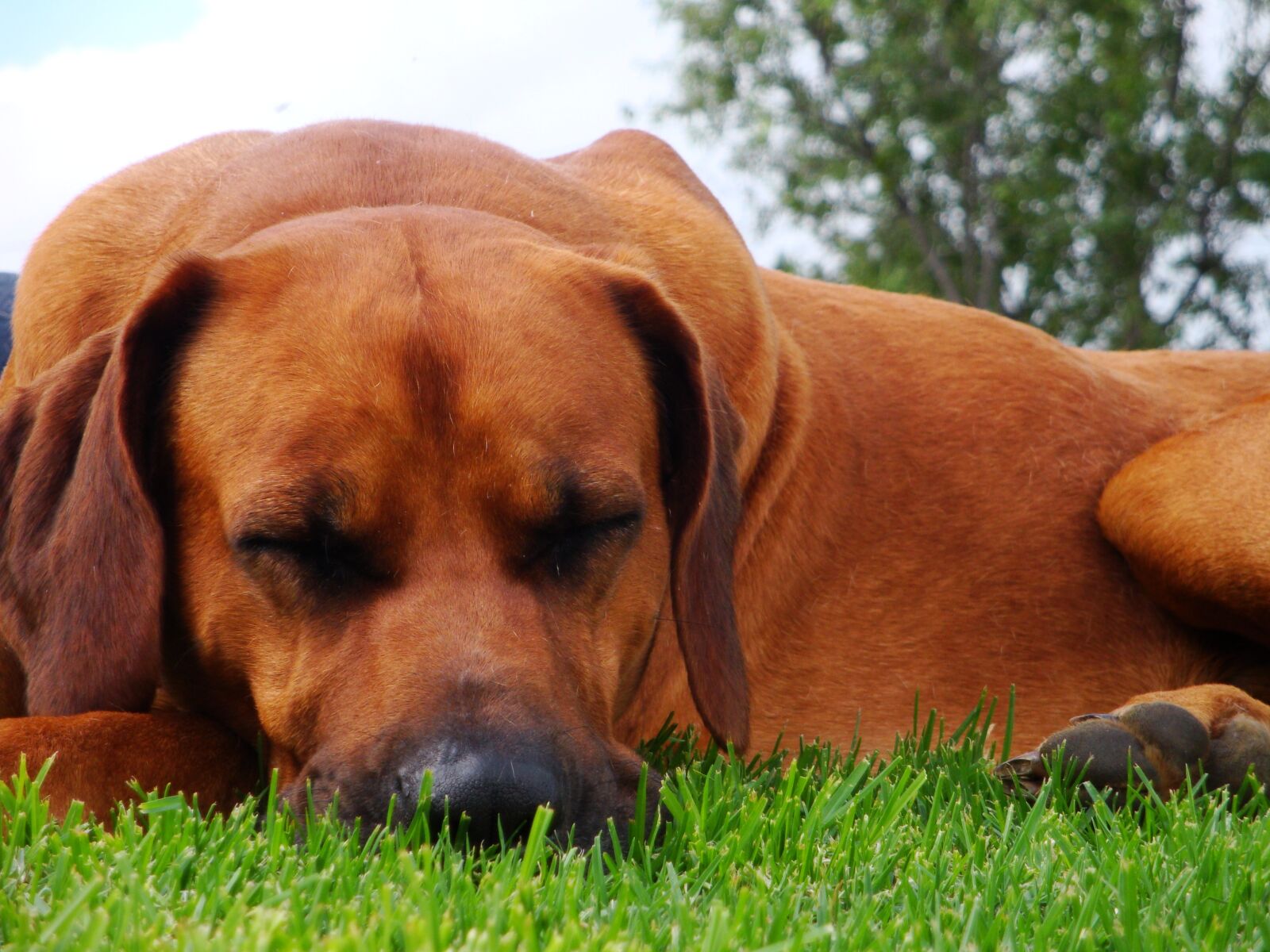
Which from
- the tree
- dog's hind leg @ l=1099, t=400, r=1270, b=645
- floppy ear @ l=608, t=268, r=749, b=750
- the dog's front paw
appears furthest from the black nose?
the tree

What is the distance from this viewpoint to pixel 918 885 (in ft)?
6.92

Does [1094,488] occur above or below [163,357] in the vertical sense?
below

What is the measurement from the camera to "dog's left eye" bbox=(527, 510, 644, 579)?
8.47ft

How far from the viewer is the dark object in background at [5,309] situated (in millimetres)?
5312

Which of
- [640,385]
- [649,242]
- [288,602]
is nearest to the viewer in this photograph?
[288,602]

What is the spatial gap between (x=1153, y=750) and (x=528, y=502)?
56.5 inches

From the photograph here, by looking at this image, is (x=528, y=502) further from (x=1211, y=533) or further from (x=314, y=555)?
(x=1211, y=533)

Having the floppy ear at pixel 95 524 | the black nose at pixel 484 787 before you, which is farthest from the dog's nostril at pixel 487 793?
the floppy ear at pixel 95 524

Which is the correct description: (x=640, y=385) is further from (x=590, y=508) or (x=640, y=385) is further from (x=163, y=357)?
(x=163, y=357)

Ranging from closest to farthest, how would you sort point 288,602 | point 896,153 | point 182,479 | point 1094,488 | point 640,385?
point 288,602 → point 182,479 → point 640,385 → point 1094,488 → point 896,153

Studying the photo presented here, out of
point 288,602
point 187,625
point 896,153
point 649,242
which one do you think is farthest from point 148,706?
point 896,153

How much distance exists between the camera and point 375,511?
244 centimetres

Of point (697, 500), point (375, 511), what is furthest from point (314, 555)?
point (697, 500)

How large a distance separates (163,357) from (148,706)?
66cm
